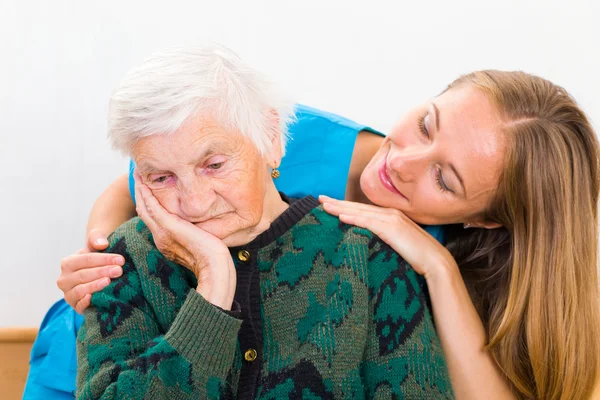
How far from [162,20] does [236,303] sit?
1.68 m

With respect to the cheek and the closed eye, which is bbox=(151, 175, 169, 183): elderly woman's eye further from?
the closed eye

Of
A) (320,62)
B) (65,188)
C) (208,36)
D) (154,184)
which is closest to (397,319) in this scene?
(154,184)

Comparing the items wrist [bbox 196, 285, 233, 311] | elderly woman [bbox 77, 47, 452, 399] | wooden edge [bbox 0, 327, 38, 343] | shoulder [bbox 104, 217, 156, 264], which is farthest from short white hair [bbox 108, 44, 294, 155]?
wooden edge [bbox 0, 327, 38, 343]

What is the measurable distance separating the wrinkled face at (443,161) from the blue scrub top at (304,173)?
0.24 meters

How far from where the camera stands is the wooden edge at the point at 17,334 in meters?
2.77

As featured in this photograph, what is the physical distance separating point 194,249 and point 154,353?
24 centimetres

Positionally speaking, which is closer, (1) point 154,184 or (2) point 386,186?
(1) point 154,184

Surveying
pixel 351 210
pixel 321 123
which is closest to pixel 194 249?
pixel 351 210

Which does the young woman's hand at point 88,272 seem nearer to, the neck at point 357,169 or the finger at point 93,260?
the finger at point 93,260

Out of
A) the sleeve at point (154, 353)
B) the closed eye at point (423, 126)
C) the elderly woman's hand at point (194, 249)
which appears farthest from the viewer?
the closed eye at point (423, 126)

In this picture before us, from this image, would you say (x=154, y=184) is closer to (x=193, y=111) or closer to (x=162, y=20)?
(x=193, y=111)

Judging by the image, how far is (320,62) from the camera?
2.83 metres

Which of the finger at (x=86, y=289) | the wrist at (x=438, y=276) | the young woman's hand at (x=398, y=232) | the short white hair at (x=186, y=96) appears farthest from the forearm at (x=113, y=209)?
the wrist at (x=438, y=276)

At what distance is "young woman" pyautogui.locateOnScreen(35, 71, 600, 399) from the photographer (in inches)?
69.5
